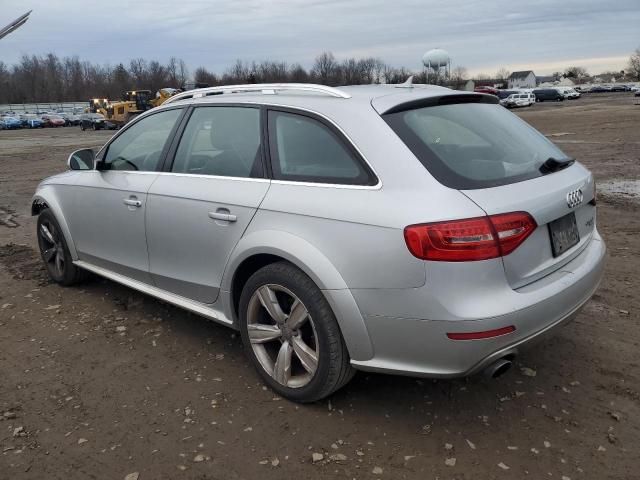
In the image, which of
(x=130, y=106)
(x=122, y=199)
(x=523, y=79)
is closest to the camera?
(x=122, y=199)

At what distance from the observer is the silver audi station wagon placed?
8.37ft

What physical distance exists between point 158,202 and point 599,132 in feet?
69.4

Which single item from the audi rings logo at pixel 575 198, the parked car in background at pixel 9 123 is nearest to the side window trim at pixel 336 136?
the audi rings logo at pixel 575 198

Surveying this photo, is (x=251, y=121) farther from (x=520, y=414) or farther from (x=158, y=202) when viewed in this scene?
(x=520, y=414)

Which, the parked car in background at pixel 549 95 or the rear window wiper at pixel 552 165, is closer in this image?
the rear window wiper at pixel 552 165

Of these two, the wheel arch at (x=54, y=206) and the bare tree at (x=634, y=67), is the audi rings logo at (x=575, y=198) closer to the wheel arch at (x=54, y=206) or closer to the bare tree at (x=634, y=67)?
the wheel arch at (x=54, y=206)

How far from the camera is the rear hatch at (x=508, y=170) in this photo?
2.67 meters

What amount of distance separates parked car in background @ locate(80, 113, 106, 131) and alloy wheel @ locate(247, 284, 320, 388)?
166ft

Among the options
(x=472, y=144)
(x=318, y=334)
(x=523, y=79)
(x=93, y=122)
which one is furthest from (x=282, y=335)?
(x=523, y=79)

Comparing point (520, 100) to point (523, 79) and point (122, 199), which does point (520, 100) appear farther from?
point (523, 79)

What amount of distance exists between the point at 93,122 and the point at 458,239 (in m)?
52.7

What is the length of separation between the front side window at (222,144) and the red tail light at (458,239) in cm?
114

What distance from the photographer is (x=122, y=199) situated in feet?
13.6

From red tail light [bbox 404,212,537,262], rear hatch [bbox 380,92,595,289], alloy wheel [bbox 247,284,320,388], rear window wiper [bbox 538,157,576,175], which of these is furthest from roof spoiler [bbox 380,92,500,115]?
alloy wheel [bbox 247,284,320,388]
